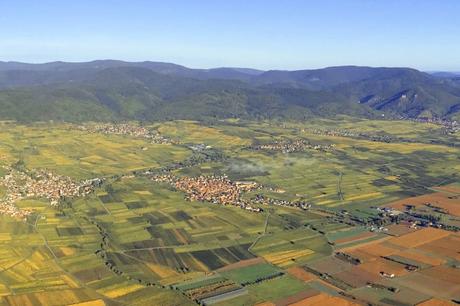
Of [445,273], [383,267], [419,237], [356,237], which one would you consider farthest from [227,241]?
[445,273]

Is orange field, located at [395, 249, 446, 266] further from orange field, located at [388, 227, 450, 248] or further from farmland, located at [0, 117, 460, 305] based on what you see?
orange field, located at [388, 227, 450, 248]

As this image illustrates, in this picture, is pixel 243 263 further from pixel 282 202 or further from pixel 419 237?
pixel 282 202

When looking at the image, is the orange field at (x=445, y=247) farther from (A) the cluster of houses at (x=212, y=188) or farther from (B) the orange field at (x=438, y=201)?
(A) the cluster of houses at (x=212, y=188)

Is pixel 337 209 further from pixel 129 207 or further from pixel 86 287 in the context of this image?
pixel 86 287

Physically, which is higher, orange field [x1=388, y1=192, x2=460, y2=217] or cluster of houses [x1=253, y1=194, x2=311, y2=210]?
orange field [x1=388, y1=192, x2=460, y2=217]

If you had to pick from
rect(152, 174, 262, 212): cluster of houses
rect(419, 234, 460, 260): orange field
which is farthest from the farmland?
rect(152, 174, 262, 212): cluster of houses

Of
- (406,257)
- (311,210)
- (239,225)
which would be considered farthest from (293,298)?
(311,210)

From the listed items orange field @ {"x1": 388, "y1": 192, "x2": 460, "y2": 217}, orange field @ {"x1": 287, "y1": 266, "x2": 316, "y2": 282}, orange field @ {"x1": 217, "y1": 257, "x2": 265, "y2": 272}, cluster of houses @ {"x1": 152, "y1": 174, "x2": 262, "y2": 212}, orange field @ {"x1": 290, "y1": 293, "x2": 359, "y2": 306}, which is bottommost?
orange field @ {"x1": 217, "y1": 257, "x2": 265, "y2": 272}
